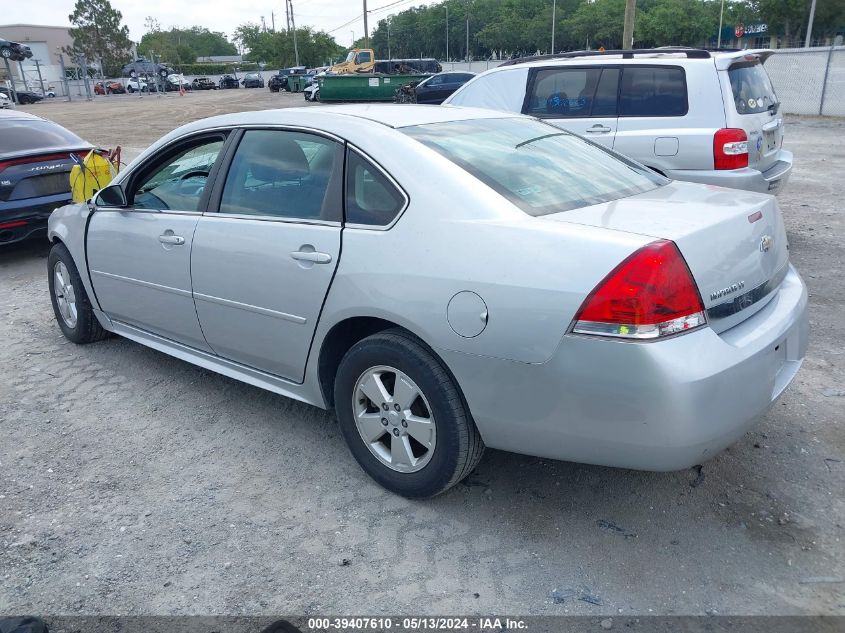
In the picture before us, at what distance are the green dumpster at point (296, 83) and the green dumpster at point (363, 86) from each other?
1841 centimetres

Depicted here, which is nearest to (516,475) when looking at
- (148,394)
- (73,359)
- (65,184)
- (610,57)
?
(148,394)

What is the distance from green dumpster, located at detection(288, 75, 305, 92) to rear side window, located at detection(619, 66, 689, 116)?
4516 cm

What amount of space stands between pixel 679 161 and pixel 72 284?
4999 mm

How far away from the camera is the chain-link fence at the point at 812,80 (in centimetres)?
2005

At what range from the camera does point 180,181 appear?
13.3 ft

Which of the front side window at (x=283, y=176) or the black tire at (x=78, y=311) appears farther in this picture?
the black tire at (x=78, y=311)

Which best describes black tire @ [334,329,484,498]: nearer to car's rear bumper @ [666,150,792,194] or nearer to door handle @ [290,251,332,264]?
door handle @ [290,251,332,264]

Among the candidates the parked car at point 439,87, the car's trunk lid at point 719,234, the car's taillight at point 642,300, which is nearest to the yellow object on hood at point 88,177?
the car's trunk lid at point 719,234

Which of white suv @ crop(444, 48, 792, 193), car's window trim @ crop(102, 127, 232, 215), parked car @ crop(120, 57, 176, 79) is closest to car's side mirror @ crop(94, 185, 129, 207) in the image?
car's window trim @ crop(102, 127, 232, 215)

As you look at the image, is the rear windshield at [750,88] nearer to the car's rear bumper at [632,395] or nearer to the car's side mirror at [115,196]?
the car's rear bumper at [632,395]

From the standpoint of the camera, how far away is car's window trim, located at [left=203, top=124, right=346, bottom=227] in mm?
3177

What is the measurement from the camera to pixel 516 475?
3256 mm

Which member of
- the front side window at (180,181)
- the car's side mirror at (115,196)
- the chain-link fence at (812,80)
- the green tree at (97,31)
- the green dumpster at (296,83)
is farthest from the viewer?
the green tree at (97,31)

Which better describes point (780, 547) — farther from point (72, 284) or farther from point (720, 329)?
point (72, 284)
